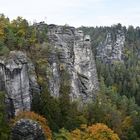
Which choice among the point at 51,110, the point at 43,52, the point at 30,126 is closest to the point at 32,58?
the point at 43,52

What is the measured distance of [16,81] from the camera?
248 feet

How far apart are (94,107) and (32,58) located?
13.5 metres

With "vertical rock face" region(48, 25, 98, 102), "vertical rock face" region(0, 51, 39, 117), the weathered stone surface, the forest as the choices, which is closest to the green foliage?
the forest

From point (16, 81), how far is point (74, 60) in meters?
21.1

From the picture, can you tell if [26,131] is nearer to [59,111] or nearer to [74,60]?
[59,111]

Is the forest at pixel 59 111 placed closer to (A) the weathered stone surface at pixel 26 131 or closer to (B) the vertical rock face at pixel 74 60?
(B) the vertical rock face at pixel 74 60

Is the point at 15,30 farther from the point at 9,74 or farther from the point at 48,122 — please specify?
the point at 48,122

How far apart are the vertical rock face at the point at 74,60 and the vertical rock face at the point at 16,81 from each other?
9.25 metres

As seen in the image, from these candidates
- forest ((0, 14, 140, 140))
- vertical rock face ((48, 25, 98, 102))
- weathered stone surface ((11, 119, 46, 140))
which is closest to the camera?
weathered stone surface ((11, 119, 46, 140))

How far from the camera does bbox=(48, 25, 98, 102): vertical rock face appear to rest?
89.9 m

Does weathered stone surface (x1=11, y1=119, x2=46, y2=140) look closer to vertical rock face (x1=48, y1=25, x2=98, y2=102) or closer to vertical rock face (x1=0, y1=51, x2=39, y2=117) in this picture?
vertical rock face (x1=0, y1=51, x2=39, y2=117)

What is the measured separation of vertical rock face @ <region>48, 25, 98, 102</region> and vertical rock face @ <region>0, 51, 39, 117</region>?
925 cm

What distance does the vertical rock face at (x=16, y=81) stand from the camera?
Answer: 2925 inches

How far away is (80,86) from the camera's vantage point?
94.4 metres
